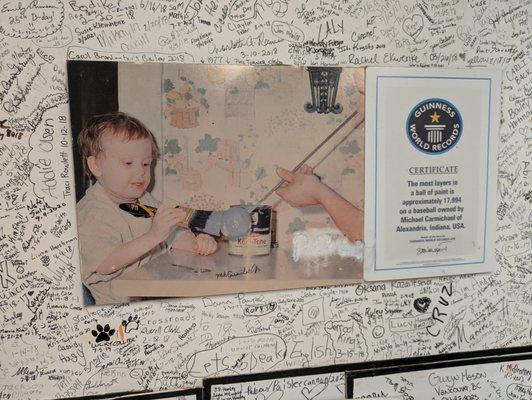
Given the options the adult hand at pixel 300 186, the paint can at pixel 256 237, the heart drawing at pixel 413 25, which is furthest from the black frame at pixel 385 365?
the heart drawing at pixel 413 25

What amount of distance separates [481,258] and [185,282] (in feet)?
3.16

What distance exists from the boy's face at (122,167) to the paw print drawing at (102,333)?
373mm

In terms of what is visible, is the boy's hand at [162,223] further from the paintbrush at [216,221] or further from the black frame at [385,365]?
the black frame at [385,365]

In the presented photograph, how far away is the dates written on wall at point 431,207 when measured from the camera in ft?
4.81

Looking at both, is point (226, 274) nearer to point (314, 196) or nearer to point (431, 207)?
point (314, 196)

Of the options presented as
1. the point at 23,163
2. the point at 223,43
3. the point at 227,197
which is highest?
the point at 223,43

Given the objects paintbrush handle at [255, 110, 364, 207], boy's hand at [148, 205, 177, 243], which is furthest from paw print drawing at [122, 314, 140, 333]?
paintbrush handle at [255, 110, 364, 207]

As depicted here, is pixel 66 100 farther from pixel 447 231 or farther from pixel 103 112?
pixel 447 231

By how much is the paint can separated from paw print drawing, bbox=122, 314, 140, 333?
13.3 inches

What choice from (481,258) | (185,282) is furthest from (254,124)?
(481,258)

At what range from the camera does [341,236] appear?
4.70 feet

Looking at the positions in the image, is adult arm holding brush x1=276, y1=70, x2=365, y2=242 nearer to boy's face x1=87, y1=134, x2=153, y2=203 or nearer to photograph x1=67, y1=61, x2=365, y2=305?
photograph x1=67, y1=61, x2=365, y2=305

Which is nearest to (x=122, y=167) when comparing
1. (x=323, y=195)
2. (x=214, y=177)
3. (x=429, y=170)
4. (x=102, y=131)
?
(x=102, y=131)

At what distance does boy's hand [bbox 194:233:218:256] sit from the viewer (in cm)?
135
